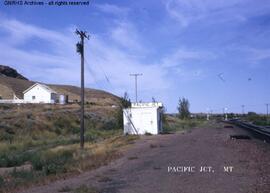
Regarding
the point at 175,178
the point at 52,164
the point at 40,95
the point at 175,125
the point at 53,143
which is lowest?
the point at 175,178

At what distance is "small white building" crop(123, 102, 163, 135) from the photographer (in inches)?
2253

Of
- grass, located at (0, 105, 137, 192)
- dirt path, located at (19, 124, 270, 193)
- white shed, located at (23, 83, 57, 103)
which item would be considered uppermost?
white shed, located at (23, 83, 57, 103)

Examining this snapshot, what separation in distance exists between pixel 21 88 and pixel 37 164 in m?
144

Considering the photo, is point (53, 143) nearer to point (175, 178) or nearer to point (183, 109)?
point (175, 178)

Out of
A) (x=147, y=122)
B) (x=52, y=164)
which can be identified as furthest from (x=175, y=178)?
(x=147, y=122)

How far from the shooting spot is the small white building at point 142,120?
5722 cm

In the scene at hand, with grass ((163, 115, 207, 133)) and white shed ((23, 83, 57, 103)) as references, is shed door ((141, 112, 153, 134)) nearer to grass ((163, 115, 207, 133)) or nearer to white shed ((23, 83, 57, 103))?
grass ((163, 115, 207, 133))

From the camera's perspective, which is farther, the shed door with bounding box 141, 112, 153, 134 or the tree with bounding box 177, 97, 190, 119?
the tree with bounding box 177, 97, 190, 119

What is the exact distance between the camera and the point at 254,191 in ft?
43.1

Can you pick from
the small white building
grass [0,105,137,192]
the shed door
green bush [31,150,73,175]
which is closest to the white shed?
grass [0,105,137,192]

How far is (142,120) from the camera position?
189ft

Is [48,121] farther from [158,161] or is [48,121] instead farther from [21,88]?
[21,88]

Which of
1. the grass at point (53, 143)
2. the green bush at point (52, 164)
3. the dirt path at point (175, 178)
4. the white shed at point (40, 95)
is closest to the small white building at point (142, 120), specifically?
the grass at point (53, 143)

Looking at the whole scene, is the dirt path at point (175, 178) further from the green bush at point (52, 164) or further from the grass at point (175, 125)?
the grass at point (175, 125)
